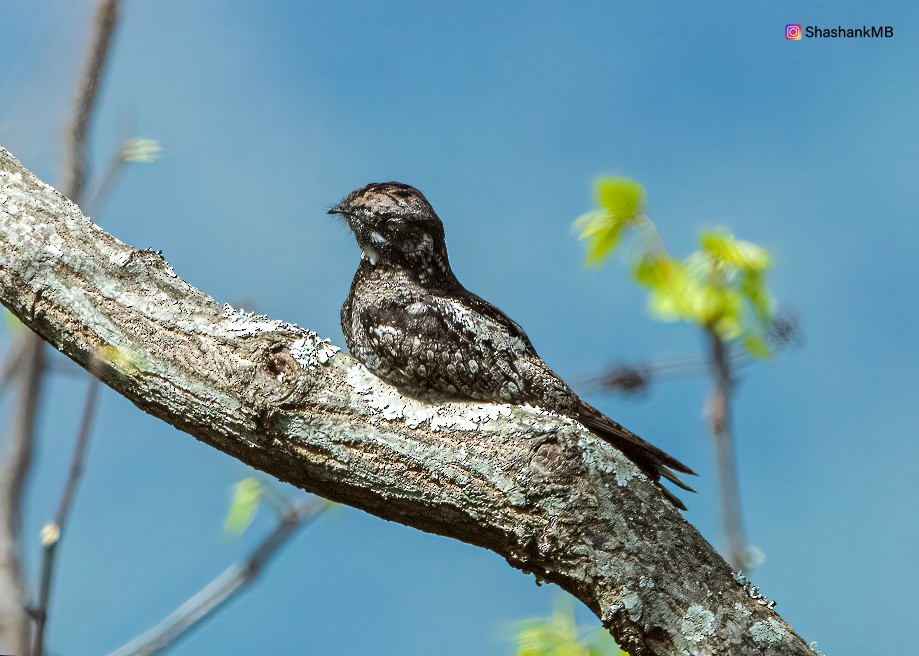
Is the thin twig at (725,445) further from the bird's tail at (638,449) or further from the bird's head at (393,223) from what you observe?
the bird's head at (393,223)

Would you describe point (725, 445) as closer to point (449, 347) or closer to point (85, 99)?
point (449, 347)

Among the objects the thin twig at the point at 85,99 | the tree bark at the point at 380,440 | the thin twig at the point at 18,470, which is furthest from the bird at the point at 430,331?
the thin twig at the point at 18,470

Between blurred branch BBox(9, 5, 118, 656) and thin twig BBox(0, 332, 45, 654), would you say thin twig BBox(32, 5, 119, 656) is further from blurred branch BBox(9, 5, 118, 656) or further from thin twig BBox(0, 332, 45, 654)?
thin twig BBox(0, 332, 45, 654)

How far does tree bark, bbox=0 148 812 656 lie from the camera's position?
9.67 ft

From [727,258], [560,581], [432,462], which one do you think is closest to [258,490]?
[432,462]

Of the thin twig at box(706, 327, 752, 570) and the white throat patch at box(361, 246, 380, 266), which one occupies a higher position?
the white throat patch at box(361, 246, 380, 266)

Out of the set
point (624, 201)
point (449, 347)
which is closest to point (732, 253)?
point (624, 201)

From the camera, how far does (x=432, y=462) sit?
10.2 ft

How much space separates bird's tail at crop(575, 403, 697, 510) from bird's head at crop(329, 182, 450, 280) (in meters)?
1.03

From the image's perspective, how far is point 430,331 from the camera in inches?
149

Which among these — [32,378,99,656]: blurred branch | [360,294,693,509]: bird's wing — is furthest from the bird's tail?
[32,378,99,656]: blurred branch

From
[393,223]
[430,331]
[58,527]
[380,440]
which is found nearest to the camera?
[58,527]

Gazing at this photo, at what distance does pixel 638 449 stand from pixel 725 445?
405mm

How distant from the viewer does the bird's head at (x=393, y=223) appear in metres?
4.15
